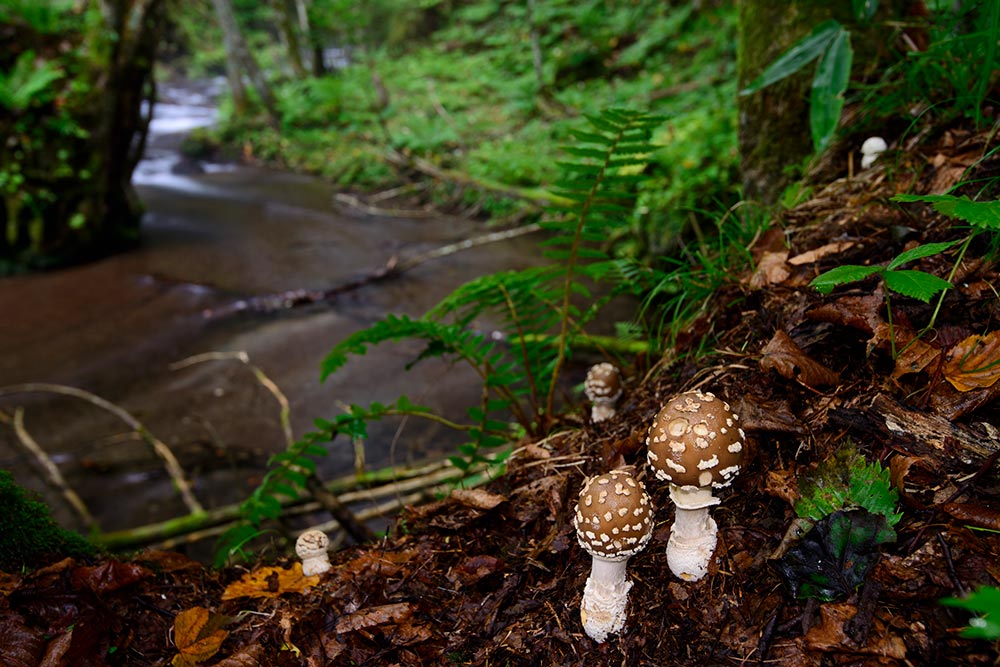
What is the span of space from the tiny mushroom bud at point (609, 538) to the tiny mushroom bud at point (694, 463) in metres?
0.12

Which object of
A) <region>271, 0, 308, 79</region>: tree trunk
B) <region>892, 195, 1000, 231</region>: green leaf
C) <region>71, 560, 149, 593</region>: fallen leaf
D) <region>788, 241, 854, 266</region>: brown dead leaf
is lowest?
<region>71, 560, 149, 593</region>: fallen leaf

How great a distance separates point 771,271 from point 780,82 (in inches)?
70.2

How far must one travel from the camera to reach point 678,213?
19.0 ft

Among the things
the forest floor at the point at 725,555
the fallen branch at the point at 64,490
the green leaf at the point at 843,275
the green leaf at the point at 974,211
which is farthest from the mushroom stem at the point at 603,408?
the fallen branch at the point at 64,490

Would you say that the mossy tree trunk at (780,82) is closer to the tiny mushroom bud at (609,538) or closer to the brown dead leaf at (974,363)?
the brown dead leaf at (974,363)

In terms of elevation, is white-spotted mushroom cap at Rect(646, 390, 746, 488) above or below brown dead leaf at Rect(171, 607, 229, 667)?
above

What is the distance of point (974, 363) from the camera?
1619mm

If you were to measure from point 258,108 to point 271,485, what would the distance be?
1852cm

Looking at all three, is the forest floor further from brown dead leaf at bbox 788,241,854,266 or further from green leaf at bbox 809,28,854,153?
green leaf at bbox 809,28,854,153

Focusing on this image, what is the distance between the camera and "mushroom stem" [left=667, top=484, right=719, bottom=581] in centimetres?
170

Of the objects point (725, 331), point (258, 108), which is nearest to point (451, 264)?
point (725, 331)

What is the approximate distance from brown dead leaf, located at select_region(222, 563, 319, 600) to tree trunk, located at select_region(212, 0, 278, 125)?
17.3 meters

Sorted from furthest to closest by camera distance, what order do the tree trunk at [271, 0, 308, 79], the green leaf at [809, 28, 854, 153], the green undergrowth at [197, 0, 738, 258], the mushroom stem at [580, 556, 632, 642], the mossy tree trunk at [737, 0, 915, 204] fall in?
the tree trunk at [271, 0, 308, 79], the green undergrowth at [197, 0, 738, 258], the mossy tree trunk at [737, 0, 915, 204], the green leaf at [809, 28, 854, 153], the mushroom stem at [580, 556, 632, 642]

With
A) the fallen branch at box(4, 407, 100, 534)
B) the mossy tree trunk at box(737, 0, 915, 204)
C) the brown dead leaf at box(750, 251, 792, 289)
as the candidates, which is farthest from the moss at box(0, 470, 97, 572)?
the mossy tree trunk at box(737, 0, 915, 204)
